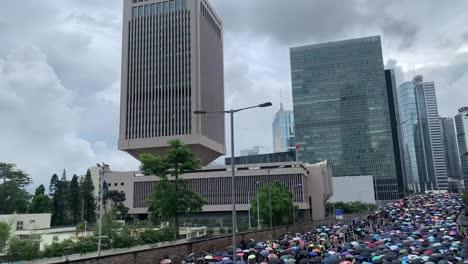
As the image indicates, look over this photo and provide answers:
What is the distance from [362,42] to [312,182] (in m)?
91.8

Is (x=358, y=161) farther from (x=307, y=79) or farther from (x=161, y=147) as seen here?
(x=161, y=147)

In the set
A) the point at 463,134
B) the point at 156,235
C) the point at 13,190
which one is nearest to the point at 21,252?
the point at 156,235

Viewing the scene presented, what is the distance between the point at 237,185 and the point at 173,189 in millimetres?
59459

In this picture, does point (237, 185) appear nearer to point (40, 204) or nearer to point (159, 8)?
point (40, 204)

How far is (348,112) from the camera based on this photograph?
18038 cm

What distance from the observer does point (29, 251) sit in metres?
33.0

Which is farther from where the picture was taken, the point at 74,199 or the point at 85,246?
the point at 74,199

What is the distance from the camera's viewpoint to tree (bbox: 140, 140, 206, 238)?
45562mm

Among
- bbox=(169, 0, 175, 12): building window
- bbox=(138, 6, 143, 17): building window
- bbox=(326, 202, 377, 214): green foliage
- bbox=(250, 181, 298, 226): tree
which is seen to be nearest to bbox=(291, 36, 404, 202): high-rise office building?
bbox=(326, 202, 377, 214): green foliage

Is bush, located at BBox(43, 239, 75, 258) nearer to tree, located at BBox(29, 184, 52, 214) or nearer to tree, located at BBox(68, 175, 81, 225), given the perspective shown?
tree, located at BBox(68, 175, 81, 225)

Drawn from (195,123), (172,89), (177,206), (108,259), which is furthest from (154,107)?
(108,259)

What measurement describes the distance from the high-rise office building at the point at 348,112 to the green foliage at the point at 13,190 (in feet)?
388

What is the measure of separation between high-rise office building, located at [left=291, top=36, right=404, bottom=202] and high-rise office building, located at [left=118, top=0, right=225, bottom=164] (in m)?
74.1

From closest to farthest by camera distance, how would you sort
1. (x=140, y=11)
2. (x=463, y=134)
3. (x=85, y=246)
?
(x=85, y=246) → (x=463, y=134) → (x=140, y=11)
